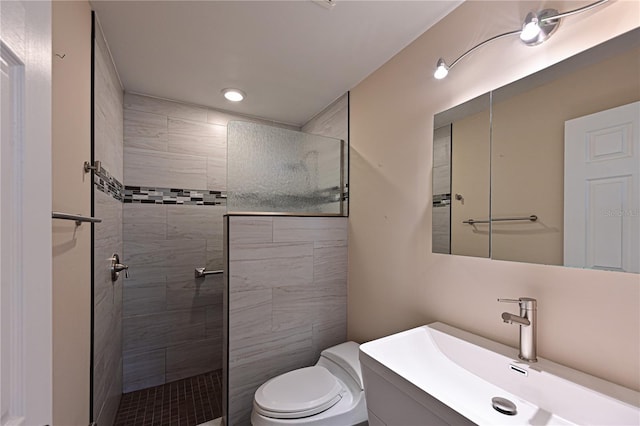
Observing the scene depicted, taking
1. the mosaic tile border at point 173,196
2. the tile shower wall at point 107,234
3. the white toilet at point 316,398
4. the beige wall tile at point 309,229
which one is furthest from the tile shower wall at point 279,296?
the mosaic tile border at point 173,196

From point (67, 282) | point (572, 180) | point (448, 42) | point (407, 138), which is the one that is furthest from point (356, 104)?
point (67, 282)

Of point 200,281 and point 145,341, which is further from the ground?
point 200,281

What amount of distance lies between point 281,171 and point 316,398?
1354 mm

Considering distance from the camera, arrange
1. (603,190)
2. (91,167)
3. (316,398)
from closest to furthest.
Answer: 1. (603,190)
2. (91,167)
3. (316,398)

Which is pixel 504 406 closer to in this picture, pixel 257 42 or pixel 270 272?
pixel 270 272

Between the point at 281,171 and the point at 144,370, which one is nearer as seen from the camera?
the point at 281,171

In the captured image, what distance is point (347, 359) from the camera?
5.39ft

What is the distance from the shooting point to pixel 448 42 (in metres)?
1.34

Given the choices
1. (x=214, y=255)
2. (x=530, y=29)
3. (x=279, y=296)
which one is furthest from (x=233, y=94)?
(x=530, y=29)

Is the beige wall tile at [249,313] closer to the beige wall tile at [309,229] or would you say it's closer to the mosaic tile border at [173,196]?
the beige wall tile at [309,229]

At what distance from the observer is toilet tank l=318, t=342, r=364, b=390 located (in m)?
1.53

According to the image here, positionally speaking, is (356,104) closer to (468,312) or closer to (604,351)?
(468,312)

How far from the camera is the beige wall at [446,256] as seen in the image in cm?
84

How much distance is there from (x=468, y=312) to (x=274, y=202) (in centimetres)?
126
